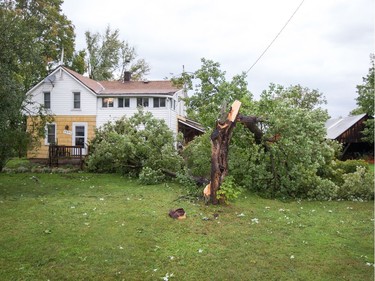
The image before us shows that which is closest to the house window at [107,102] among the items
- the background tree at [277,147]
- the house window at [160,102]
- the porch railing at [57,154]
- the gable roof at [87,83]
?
the gable roof at [87,83]

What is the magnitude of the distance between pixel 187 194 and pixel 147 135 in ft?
16.8

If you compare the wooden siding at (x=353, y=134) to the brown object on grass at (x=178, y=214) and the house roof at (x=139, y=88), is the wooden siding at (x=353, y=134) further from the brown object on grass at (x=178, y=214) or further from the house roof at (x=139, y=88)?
the brown object on grass at (x=178, y=214)

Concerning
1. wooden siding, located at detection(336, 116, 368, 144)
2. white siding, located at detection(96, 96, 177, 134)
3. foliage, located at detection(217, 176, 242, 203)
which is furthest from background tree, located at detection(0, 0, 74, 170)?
wooden siding, located at detection(336, 116, 368, 144)

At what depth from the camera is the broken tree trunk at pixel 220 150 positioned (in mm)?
8578

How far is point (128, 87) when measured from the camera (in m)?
24.1

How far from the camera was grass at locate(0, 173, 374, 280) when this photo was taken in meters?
4.76

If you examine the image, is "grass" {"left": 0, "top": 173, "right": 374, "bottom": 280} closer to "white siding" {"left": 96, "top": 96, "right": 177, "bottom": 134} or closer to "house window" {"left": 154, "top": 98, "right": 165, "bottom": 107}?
"white siding" {"left": 96, "top": 96, "right": 177, "bottom": 134}

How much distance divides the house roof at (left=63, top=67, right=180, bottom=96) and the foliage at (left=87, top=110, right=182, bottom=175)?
7.15 m

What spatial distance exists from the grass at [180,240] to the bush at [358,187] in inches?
28.3

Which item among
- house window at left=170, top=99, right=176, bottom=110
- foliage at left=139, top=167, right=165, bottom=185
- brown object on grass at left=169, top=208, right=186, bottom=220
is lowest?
brown object on grass at left=169, top=208, right=186, bottom=220

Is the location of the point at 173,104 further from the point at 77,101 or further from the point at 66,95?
the point at 66,95

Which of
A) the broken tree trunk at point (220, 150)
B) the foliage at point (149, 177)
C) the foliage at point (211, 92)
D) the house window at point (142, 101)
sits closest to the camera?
the broken tree trunk at point (220, 150)

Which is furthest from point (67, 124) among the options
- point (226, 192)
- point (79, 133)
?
point (226, 192)

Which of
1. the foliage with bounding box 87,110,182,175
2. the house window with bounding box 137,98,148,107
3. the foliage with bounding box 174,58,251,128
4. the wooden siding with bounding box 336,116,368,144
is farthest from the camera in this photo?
the wooden siding with bounding box 336,116,368,144
